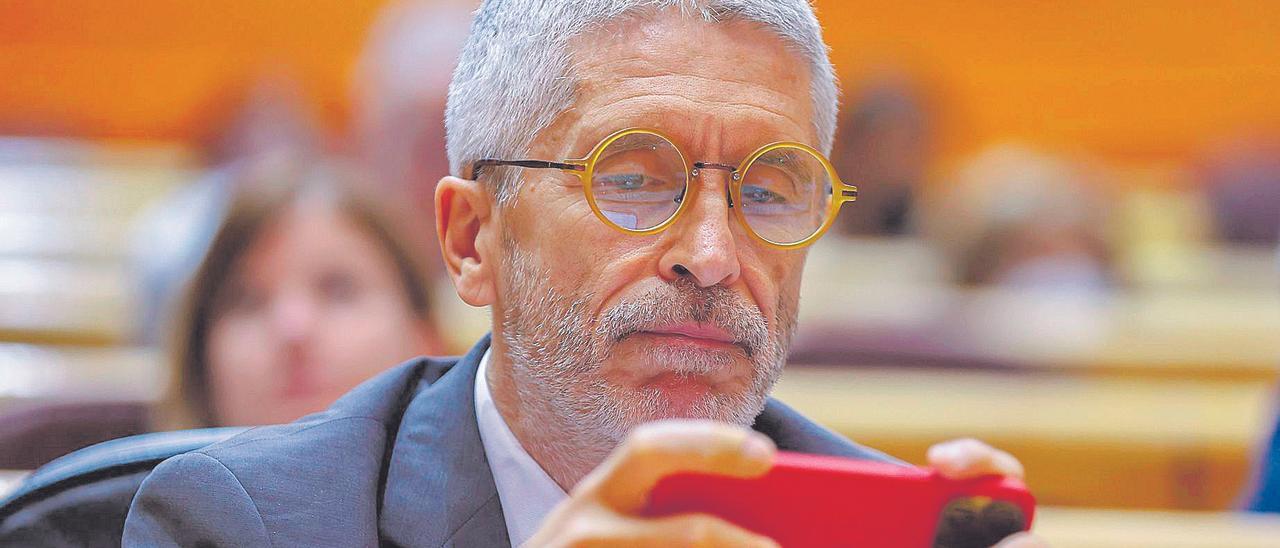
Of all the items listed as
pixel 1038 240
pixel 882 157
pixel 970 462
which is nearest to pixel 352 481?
pixel 970 462

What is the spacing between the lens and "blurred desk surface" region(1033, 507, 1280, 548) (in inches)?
71.7

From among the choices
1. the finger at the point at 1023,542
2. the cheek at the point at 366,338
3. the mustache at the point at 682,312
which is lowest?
the cheek at the point at 366,338

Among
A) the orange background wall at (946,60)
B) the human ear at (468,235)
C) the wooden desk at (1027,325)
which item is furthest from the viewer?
the orange background wall at (946,60)

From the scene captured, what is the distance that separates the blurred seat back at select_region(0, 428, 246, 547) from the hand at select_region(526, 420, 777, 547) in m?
0.69

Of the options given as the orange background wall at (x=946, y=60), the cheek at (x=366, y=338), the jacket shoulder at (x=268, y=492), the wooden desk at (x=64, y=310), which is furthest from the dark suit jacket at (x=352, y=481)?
the orange background wall at (x=946, y=60)

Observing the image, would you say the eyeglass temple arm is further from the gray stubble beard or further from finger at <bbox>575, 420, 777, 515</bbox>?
finger at <bbox>575, 420, 777, 515</bbox>

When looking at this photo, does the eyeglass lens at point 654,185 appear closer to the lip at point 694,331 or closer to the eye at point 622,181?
the eye at point 622,181

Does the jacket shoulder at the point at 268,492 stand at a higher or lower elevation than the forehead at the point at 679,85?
lower

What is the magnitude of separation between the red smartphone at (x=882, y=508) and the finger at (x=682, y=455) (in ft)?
0.24

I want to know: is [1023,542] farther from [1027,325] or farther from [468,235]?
[1027,325]

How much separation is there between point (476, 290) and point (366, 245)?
1.02 m

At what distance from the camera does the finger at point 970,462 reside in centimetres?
99

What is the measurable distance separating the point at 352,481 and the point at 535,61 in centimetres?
48

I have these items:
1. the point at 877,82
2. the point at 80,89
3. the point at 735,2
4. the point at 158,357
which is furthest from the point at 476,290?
the point at 80,89
